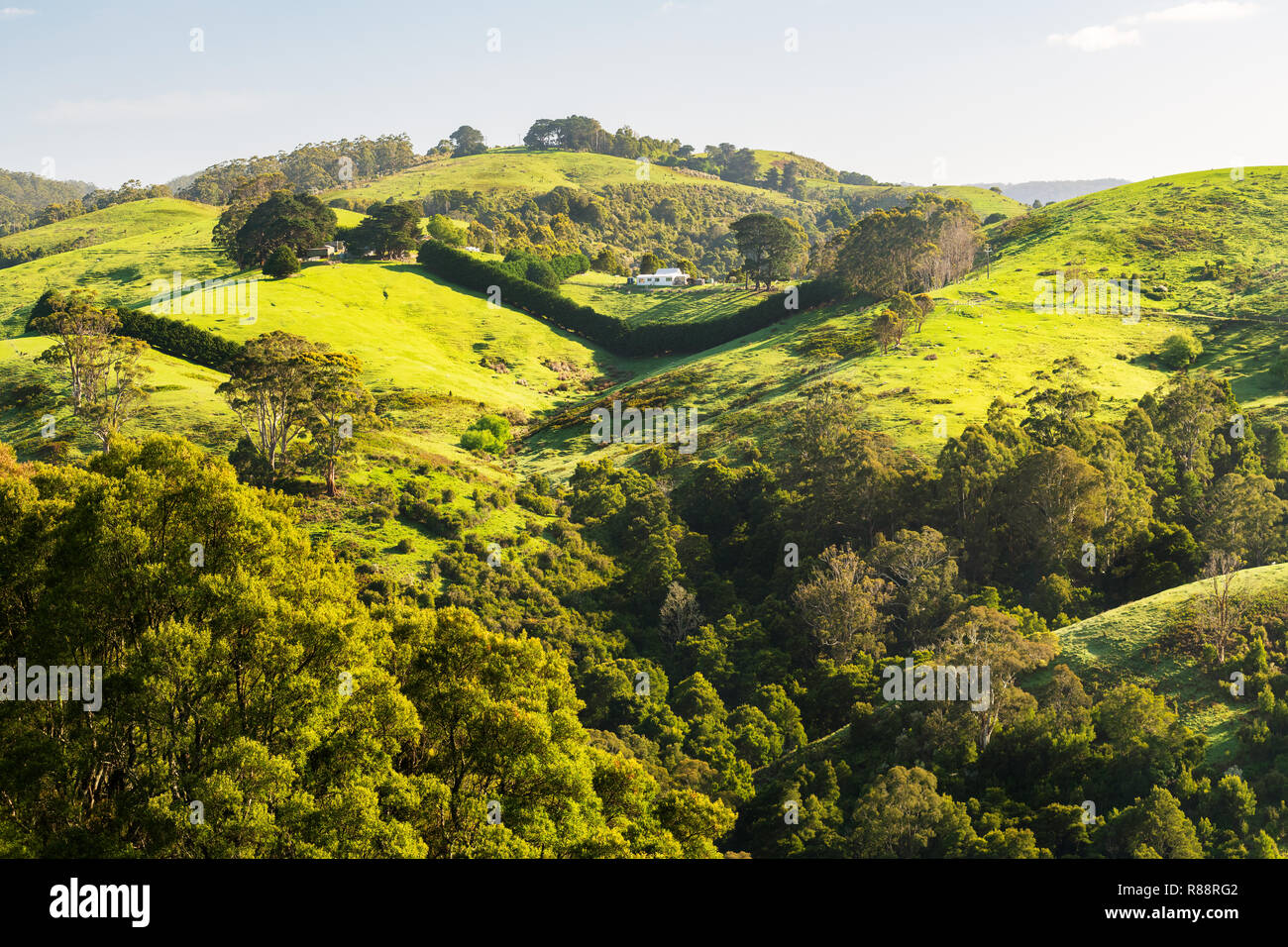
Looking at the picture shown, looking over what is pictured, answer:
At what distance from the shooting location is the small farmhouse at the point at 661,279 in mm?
154125

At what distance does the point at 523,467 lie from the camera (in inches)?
3322

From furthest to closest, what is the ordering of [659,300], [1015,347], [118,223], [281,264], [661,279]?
1. [118,223]
2. [661,279]
3. [659,300]
4. [281,264]
5. [1015,347]

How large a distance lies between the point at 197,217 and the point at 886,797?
566ft

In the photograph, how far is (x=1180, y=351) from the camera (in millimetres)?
90438

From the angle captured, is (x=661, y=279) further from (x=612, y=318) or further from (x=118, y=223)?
(x=118, y=223)

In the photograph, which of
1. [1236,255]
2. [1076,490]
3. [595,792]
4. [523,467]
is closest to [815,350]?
[523,467]

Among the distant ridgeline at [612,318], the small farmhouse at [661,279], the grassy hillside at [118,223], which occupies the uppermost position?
the grassy hillside at [118,223]

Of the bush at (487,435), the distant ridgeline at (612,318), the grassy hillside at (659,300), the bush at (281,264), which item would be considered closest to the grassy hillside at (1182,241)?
the distant ridgeline at (612,318)

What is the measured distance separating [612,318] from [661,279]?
85.5ft

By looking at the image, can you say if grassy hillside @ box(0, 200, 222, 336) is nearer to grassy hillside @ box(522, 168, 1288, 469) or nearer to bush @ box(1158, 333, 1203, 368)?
grassy hillside @ box(522, 168, 1288, 469)

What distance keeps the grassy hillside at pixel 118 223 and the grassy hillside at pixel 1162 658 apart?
6389 inches

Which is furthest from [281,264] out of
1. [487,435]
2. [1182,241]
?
[1182,241]

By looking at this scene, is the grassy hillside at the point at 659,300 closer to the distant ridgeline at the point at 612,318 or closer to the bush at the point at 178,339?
the distant ridgeline at the point at 612,318

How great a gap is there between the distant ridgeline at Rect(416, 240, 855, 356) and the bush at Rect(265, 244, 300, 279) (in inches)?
941
